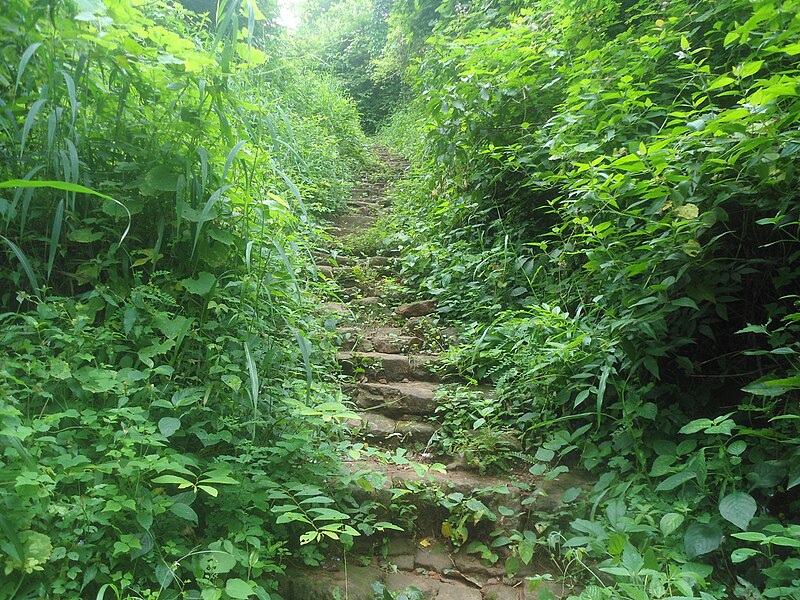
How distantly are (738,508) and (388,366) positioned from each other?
193 centimetres

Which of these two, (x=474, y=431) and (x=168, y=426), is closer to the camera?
(x=168, y=426)

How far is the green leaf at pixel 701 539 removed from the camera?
1369 mm

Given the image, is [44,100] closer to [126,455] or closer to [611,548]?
[126,455]

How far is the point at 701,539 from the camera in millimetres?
1396

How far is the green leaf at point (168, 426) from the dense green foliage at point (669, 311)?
139cm

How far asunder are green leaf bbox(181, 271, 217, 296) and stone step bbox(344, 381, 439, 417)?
3.86ft

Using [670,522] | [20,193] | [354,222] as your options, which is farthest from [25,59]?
[354,222]

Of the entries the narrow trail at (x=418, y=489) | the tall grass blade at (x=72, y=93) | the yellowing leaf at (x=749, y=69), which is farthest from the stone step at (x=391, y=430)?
the yellowing leaf at (x=749, y=69)

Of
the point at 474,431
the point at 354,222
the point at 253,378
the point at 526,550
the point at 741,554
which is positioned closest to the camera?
the point at 741,554

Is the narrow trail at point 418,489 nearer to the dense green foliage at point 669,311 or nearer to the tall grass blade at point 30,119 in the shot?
the dense green foliage at point 669,311

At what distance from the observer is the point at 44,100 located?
1.58 metres

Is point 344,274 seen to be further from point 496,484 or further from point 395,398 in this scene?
point 496,484

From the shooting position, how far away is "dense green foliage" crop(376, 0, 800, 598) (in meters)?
1.43

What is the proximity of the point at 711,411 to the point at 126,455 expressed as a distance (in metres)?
2.16
